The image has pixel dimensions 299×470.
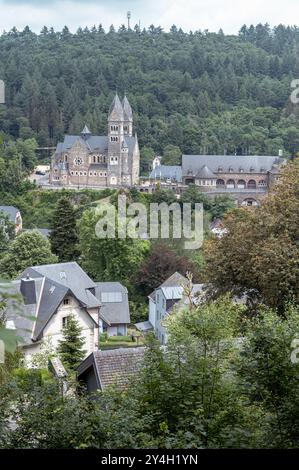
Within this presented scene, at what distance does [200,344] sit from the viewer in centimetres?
920

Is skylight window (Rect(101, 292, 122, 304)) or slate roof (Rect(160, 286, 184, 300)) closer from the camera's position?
slate roof (Rect(160, 286, 184, 300))

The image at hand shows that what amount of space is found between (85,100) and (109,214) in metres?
57.7

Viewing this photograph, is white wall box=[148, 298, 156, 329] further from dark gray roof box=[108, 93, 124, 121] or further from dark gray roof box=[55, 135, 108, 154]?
dark gray roof box=[108, 93, 124, 121]

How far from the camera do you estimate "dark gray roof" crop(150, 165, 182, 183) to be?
6406cm

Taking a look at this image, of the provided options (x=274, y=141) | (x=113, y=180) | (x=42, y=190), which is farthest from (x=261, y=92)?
(x=42, y=190)

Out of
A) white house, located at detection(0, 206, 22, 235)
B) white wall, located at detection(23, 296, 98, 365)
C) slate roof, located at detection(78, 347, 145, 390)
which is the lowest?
slate roof, located at detection(78, 347, 145, 390)

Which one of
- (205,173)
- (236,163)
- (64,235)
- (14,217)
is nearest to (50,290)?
(64,235)

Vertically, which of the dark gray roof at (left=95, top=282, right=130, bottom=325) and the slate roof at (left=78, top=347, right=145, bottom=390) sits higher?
the dark gray roof at (left=95, top=282, right=130, bottom=325)

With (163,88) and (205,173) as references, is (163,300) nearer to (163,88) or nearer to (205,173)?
(205,173)

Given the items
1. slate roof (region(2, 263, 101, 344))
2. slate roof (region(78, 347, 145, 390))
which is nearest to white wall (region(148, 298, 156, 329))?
slate roof (region(2, 263, 101, 344))

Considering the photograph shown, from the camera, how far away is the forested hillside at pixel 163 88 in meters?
80.7

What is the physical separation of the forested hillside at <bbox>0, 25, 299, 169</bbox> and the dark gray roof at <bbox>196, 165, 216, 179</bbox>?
1052 cm
